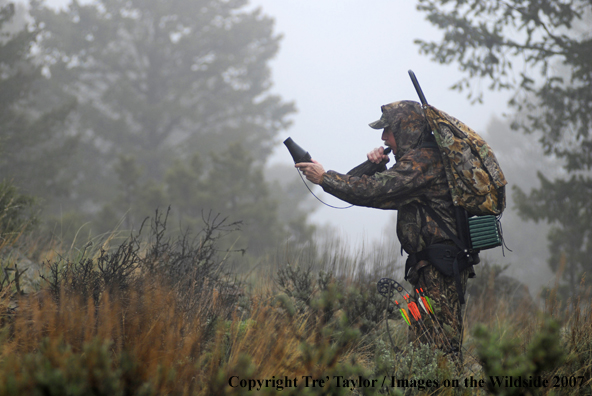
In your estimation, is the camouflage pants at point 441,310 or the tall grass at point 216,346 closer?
the tall grass at point 216,346

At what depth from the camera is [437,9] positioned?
7.68 m

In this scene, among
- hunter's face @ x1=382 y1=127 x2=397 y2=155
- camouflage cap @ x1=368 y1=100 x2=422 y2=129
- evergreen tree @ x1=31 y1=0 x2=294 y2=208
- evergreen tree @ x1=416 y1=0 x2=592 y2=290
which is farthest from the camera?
evergreen tree @ x1=31 y1=0 x2=294 y2=208

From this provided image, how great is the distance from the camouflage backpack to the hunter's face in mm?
381

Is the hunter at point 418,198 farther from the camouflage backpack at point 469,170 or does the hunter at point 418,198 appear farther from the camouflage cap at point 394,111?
the camouflage backpack at point 469,170

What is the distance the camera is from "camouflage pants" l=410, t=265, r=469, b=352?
8.95 ft

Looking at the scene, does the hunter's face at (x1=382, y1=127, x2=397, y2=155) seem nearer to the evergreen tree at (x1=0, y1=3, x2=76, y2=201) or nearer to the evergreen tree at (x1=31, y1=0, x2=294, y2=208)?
the evergreen tree at (x1=0, y1=3, x2=76, y2=201)

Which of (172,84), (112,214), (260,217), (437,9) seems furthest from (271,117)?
(437,9)

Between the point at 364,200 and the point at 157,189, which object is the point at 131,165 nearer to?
the point at 157,189

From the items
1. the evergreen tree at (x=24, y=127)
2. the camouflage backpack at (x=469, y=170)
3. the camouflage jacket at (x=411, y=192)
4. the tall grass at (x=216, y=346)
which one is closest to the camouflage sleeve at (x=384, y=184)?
the camouflage jacket at (x=411, y=192)

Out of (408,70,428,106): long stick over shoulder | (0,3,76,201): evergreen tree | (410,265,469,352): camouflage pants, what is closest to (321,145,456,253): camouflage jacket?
(410,265,469,352): camouflage pants

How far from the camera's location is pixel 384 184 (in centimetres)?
274

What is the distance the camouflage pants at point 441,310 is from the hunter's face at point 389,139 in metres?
0.92

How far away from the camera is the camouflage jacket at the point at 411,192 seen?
2.76m

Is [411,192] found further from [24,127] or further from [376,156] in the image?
[24,127]
